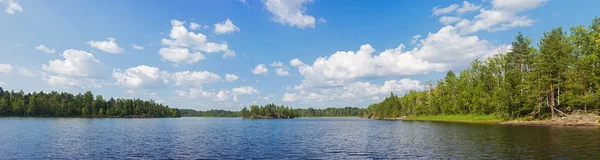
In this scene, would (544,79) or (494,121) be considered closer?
(544,79)

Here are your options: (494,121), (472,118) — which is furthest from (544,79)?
(472,118)

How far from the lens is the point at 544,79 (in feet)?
289

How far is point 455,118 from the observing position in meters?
136

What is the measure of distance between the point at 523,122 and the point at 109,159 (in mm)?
99254

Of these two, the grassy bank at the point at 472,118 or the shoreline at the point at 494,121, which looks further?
the grassy bank at the point at 472,118

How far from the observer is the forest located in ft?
275

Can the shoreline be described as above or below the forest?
below

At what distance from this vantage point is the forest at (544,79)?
83.7 m

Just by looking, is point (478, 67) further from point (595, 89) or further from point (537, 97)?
point (595, 89)

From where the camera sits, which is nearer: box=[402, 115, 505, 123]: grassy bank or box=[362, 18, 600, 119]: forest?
box=[362, 18, 600, 119]: forest

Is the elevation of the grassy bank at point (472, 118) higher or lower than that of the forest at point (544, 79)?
lower

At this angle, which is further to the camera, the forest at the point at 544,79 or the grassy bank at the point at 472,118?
the grassy bank at the point at 472,118

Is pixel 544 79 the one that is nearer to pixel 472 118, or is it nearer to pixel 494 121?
pixel 494 121

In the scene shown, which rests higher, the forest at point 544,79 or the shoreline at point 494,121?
the forest at point 544,79
